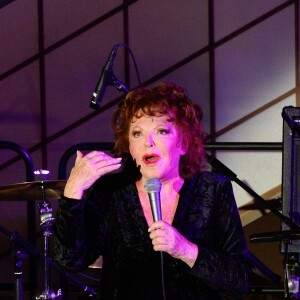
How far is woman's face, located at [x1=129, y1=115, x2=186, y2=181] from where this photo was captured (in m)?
1.99

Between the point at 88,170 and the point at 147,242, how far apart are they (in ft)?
1.11

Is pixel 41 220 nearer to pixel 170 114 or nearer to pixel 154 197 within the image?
pixel 170 114

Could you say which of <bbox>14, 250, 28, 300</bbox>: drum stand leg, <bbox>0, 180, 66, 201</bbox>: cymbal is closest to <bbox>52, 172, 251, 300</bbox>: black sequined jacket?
<bbox>0, 180, 66, 201</bbox>: cymbal

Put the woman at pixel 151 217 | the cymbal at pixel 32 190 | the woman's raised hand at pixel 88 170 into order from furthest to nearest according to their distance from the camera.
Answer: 1. the cymbal at pixel 32 190
2. the woman at pixel 151 217
3. the woman's raised hand at pixel 88 170

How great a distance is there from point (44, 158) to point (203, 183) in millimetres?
2934

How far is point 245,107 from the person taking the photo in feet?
16.1

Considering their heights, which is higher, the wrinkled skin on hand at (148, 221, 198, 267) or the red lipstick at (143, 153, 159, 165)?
the red lipstick at (143, 153, 159, 165)

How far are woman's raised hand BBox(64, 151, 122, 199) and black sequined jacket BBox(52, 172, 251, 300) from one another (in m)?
0.04

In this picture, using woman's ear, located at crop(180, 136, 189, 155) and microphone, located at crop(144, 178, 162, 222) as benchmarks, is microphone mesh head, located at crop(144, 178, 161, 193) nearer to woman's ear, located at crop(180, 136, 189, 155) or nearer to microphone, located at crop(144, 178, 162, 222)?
microphone, located at crop(144, 178, 162, 222)

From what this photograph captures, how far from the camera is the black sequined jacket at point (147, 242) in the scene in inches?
78.4

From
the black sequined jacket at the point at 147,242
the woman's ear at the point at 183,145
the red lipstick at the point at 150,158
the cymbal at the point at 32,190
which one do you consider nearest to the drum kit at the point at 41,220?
the cymbal at the point at 32,190

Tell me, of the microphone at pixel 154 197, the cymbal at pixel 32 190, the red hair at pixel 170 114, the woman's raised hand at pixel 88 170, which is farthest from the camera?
the cymbal at pixel 32 190

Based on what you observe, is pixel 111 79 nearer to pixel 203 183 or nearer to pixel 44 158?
pixel 203 183

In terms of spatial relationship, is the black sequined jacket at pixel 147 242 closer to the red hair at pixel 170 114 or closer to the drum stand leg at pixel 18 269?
the red hair at pixel 170 114
